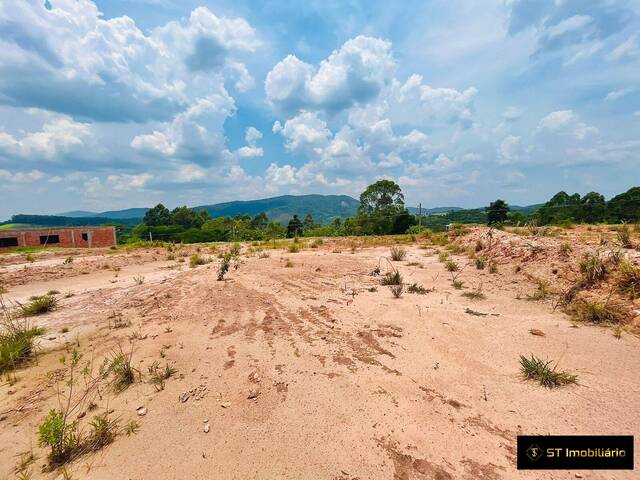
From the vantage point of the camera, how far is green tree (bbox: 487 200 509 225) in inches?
1275

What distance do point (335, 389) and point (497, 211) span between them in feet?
121

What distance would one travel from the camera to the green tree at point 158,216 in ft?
241

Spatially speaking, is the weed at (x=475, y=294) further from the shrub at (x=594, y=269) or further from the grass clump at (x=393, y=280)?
the shrub at (x=594, y=269)

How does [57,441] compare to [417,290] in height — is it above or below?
below

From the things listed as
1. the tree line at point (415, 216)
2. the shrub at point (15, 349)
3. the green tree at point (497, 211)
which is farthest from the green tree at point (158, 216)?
the shrub at point (15, 349)

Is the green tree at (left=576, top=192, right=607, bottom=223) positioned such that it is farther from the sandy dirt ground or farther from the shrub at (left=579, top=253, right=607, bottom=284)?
the sandy dirt ground

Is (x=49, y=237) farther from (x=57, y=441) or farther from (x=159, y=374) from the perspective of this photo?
(x=57, y=441)

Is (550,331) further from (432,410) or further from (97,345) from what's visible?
(97,345)

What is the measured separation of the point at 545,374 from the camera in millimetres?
3320

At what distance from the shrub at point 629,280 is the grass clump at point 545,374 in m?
2.94

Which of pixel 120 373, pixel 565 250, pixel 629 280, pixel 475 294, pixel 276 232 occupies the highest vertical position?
pixel 565 250

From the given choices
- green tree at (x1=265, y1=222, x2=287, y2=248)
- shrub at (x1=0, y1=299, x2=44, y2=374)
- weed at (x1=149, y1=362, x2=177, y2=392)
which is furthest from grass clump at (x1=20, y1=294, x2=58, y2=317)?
green tree at (x1=265, y1=222, x2=287, y2=248)

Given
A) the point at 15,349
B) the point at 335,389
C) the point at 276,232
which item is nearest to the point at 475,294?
the point at 335,389

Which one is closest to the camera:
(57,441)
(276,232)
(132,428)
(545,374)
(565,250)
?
(57,441)
